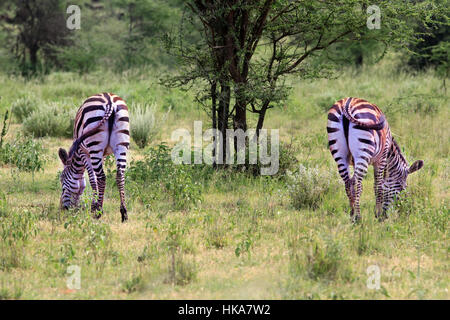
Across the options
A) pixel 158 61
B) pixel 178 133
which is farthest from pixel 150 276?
pixel 158 61

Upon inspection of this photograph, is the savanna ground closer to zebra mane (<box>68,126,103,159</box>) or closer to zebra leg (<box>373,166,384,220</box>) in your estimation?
zebra leg (<box>373,166,384,220</box>)

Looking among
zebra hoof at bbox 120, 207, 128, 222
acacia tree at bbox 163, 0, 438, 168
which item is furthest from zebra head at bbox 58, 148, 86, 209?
acacia tree at bbox 163, 0, 438, 168

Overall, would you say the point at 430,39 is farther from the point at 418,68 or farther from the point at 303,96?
the point at 303,96

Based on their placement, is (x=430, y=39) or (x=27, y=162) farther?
(x=430, y=39)

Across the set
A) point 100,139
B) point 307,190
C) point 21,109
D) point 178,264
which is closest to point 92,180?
point 100,139

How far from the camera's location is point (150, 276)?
220 inches

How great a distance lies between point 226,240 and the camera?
22.2 ft

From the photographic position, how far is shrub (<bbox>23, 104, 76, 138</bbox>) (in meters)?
13.6

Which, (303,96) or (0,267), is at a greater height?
(303,96)

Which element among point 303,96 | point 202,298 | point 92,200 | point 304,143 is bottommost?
point 202,298

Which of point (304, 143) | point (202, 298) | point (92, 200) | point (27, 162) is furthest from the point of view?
point (304, 143)

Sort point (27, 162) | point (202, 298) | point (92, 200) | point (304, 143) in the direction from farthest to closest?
point (304, 143)
point (27, 162)
point (92, 200)
point (202, 298)

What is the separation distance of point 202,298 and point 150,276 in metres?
0.66
